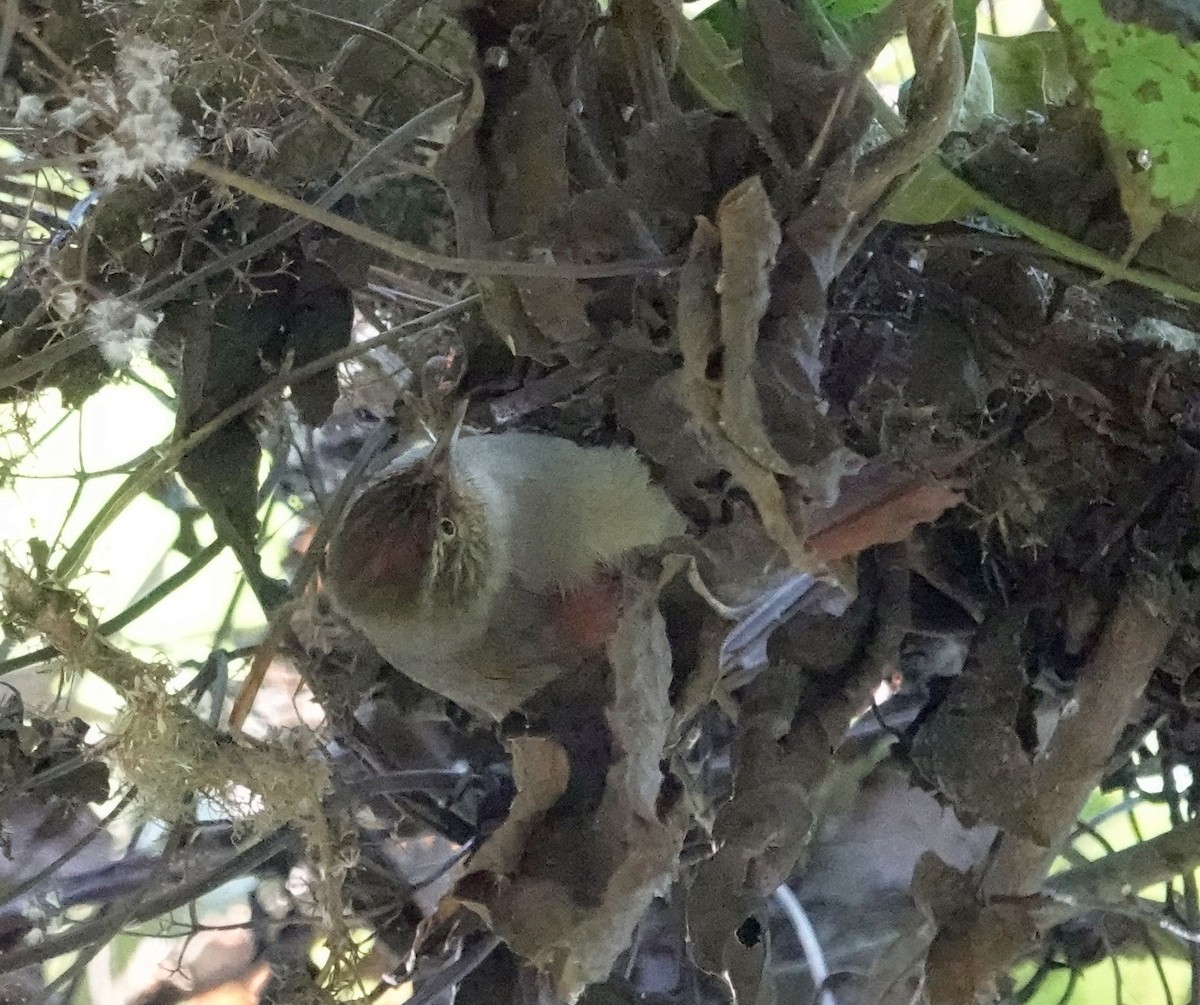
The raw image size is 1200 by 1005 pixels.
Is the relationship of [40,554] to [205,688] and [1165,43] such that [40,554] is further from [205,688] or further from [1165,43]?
[1165,43]

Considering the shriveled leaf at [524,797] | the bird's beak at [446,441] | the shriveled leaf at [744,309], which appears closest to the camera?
the shriveled leaf at [744,309]

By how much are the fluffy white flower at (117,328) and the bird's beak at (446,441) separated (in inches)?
7.3

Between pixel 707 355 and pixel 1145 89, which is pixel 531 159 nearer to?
pixel 707 355

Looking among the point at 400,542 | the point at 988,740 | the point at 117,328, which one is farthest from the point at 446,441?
the point at 988,740

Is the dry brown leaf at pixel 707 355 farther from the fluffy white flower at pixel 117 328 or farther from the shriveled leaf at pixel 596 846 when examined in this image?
the fluffy white flower at pixel 117 328

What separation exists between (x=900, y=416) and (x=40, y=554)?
49cm

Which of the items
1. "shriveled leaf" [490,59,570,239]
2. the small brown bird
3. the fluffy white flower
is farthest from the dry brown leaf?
the fluffy white flower

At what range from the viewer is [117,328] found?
2.06ft

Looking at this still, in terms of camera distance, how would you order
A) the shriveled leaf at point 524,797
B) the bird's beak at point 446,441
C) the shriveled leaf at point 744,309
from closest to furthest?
1. the shriveled leaf at point 744,309
2. the shriveled leaf at point 524,797
3. the bird's beak at point 446,441

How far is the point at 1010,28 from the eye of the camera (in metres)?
1.02

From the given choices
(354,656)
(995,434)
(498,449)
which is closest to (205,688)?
(354,656)

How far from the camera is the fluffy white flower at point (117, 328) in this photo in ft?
2.04

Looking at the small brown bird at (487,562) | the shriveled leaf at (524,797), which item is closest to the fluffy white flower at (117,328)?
the small brown bird at (487,562)

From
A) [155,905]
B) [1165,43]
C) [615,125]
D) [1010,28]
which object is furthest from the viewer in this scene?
[1010,28]
